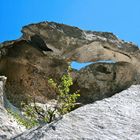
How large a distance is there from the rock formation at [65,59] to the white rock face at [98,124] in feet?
26.0

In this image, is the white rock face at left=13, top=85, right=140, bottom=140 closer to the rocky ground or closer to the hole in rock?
the rocky ground

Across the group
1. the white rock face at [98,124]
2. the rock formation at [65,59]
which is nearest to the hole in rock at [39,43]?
the rock formation at [65,59]

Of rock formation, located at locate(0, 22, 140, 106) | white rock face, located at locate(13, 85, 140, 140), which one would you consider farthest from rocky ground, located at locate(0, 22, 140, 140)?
white rock face, located at locate(13, 85, 140, 140)

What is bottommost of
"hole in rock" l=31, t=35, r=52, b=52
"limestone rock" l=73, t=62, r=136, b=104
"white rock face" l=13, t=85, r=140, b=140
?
"white rock face" l=13, t=85, r=140, b=140

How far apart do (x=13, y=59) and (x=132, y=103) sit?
29.0 ft

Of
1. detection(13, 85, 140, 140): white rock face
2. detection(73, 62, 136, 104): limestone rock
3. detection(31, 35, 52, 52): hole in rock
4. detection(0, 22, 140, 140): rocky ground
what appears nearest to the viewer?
detection(13, 85, 140, 140): white rock face

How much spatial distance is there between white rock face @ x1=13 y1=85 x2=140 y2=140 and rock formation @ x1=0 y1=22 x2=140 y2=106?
26.0 ft

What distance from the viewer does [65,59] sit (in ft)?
40.3

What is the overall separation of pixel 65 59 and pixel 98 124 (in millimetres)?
9072

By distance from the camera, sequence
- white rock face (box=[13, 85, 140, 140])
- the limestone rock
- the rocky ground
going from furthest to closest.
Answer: the limestone rock < the rocky ground < white rock face (box=[13, 85, 140, 140])

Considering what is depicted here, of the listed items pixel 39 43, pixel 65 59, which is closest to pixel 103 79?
pixel 65 59

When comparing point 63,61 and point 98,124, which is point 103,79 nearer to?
point 63,61

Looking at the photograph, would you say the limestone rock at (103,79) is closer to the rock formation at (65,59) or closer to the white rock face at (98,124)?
the rock formation at (65,59)

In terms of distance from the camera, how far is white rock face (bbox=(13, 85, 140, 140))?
307 cm
